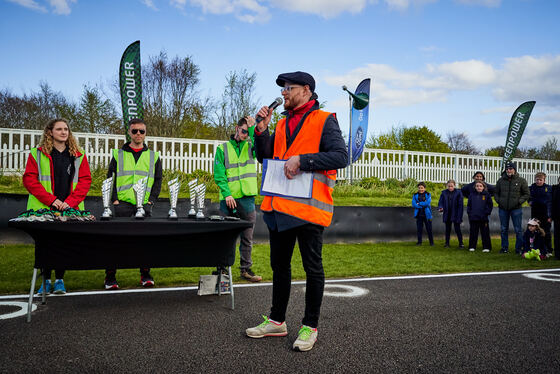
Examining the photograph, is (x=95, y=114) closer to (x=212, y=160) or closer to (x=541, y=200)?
(x=212, y=160)

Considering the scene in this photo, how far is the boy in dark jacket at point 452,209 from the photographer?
1169 centimetres

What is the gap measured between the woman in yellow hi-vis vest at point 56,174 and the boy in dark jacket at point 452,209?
30.5 feet

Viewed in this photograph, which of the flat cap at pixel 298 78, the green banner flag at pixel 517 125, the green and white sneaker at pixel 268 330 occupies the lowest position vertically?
the green and white sneaker at pixel 268 330

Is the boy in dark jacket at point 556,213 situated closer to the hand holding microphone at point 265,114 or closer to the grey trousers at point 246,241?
the grey trousers at point 246,241

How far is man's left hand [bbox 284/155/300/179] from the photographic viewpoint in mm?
3283

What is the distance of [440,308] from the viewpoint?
488cm

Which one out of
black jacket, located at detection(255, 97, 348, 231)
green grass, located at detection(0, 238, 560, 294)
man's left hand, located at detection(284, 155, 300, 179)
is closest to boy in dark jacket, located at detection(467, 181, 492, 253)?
green grass, located at detection(0, 238, 560, 294)

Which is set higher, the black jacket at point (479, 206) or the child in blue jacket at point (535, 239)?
the black jacket at point (479, 206)

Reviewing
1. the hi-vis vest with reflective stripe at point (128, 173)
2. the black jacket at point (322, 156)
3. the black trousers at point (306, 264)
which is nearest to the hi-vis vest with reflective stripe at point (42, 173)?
the hi-vis vest with reflective stripe at point (128, 173)

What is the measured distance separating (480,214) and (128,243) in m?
9.38

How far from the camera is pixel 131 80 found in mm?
11211

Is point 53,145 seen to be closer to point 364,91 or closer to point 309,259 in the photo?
point 309,259

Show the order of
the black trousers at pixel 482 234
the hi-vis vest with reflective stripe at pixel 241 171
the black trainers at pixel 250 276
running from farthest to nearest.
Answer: the black trousers at pixel 482 234, the black trainers at pixel 250 276, the hi-vis vest with reflective stripe at pixel 241 171

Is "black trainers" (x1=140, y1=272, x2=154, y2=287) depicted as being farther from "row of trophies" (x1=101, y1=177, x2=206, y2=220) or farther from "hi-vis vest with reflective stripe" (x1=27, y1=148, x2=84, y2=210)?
"hi-vis vest with reflective stripe" (x1=27, y1=148, x2=84, y2=210)
